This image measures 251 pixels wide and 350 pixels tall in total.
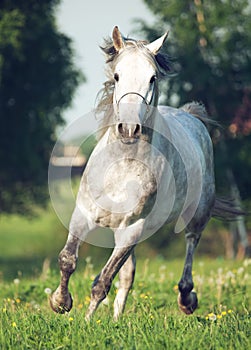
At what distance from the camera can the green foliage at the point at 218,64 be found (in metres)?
20.2

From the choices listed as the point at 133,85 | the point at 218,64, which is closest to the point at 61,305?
the point at 133,85

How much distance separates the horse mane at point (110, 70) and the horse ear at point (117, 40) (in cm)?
4

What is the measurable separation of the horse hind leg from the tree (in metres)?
12.9

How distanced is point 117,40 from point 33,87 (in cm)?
1431

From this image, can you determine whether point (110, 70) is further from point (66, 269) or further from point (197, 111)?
point (197, 111)

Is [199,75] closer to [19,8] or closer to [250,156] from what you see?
[250,156]

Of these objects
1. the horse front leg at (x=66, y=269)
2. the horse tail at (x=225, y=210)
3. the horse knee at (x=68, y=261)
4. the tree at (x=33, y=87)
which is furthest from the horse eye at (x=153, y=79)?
the tree at (x=33, y=87)

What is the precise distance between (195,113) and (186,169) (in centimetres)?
193

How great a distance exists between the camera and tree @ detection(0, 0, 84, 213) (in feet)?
66.9

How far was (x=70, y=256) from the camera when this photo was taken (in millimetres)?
7031

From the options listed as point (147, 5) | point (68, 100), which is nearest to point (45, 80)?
point (68, 100)

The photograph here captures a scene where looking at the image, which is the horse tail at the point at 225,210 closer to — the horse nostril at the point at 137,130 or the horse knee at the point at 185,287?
the horse knee at the point at 185,287

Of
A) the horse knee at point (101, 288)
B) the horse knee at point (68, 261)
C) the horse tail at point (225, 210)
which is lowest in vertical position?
the horse tail at point (225, 210)

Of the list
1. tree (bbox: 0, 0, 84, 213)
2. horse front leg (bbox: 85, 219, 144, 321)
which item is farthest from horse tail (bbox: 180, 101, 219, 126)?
tree (bbox: 0, 0, 84, 213)
